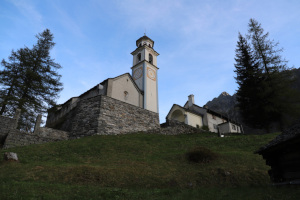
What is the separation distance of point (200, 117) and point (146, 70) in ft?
46.1

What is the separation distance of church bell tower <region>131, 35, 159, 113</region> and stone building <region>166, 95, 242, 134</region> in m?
7.59

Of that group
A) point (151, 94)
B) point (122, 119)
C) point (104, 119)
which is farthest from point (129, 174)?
point (151, 94)

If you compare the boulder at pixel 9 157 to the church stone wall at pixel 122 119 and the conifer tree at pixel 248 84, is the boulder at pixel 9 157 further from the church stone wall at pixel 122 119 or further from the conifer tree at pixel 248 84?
the conifer tree at pixel 248 84

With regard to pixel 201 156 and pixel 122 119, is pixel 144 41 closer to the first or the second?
pixel 122 119

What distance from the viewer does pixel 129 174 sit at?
35.3 ft

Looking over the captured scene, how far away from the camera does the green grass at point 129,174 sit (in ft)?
25.8

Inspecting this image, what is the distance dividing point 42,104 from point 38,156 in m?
12.1

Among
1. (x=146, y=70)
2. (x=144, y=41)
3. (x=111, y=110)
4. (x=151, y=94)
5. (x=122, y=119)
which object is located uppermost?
(x=144, y=41)

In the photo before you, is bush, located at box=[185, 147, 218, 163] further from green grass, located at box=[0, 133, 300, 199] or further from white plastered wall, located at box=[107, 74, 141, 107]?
white plastered wall, located at box=[107, 74, 141, 107]

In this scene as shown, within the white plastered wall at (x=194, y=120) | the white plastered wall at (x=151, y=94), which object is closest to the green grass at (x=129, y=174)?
the white plastered wall at (x=151, y=94)

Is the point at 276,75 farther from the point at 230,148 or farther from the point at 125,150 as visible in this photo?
the point at 125,150

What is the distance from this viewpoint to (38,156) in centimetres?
Answer: 1366

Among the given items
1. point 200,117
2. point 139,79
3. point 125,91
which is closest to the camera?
point 125,91

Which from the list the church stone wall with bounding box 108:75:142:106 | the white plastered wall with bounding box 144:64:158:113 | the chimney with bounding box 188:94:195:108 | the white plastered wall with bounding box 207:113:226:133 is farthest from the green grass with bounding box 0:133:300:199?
the chimney with bounding box 188:94:195:108
